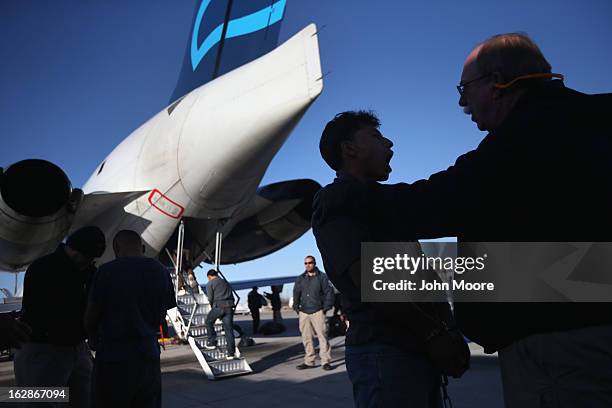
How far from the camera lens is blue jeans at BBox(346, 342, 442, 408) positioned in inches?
59.0

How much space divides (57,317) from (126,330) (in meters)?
0.58

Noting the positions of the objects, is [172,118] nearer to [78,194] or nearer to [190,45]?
[78,194]

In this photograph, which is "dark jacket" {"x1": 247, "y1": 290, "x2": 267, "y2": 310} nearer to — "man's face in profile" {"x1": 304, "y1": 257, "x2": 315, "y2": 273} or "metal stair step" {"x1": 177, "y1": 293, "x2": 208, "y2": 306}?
"metal stair step" {"x1": 177, "y1": 293, "x2": 208, "y2": 306}

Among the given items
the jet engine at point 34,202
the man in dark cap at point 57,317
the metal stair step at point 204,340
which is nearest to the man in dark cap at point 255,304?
the metal stair step at point 204,340

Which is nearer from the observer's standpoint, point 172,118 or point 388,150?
point 388,150

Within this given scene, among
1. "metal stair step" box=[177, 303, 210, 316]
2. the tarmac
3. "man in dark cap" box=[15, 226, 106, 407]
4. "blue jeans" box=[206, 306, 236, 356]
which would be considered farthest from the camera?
"metal stair step" box=[177, 303, 210, 316]

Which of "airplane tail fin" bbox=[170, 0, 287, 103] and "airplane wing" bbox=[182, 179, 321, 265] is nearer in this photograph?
"airplane tail fin" bbox=[170, 0, 287, 103]

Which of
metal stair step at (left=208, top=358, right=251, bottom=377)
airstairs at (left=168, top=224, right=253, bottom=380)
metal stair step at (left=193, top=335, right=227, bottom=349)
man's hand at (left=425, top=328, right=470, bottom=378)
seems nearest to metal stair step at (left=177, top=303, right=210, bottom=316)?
airstairs at (left=168, top=224, right=253, bottom=380)

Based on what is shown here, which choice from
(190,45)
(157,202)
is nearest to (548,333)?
(157,202)

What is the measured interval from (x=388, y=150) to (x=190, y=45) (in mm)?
11177

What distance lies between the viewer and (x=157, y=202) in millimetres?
7852

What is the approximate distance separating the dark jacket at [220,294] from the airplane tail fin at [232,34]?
5.24 m

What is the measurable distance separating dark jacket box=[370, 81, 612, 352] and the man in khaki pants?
5.91 metres

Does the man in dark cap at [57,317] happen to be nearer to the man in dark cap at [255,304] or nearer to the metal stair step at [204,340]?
the metal stair step at [204,340]
